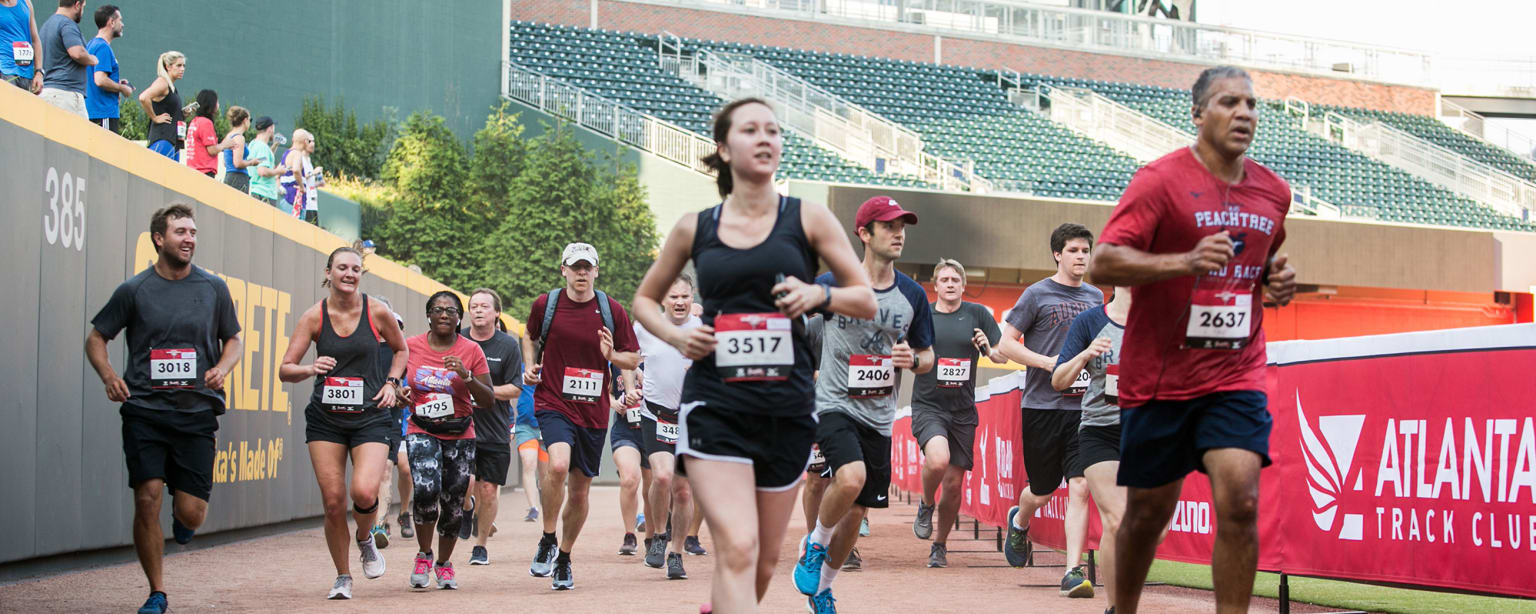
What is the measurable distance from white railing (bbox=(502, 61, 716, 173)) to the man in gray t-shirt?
31650mm

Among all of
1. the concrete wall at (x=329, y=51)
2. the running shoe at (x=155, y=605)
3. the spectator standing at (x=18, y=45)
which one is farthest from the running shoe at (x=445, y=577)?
the concrete wall at (x=329, y=51)

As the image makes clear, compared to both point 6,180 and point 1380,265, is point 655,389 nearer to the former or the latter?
point 6,180

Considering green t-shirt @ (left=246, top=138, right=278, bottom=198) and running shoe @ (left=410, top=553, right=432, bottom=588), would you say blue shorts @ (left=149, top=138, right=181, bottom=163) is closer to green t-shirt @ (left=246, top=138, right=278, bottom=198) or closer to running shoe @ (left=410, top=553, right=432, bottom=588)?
green t-shirt @ (left=246, top=138, right=278, bottom=198)

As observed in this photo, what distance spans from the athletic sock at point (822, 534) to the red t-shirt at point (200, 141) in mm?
10414

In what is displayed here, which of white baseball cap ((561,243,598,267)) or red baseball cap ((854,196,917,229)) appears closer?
red baseball cap ((854,196,917,229))

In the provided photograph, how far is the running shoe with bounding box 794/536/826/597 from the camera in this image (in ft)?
26.0

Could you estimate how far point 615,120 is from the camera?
4356 centimetres

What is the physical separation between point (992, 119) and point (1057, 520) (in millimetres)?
39062

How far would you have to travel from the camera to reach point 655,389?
12.0 meters

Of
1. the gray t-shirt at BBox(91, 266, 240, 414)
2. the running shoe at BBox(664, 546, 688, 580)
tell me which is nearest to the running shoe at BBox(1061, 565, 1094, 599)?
the running shoe at BBox(664, 546, 688, 580)

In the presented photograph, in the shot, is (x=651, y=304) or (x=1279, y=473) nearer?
(x=651, y=304)

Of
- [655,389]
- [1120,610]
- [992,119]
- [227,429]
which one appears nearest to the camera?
[1120,610]

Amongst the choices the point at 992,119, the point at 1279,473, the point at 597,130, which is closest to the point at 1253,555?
the point at 1279,473

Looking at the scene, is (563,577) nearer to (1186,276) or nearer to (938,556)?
(938,556)
